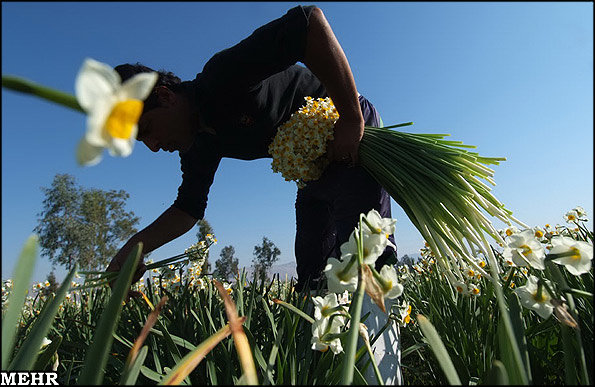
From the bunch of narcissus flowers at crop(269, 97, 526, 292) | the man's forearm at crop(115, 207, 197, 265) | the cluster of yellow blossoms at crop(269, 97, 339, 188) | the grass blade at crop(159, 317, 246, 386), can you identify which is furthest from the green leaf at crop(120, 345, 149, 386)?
the man's forearm at crop(115, 207, 197, 265)

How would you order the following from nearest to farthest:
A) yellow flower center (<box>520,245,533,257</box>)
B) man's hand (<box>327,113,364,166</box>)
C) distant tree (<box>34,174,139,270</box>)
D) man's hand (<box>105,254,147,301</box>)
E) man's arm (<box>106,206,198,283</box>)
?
yellow flower center (<box>520,245,533,257</box>) < man's hand (<box>105,254,147,301</box>) < man's hand (<box>327,113,364,166</box>) < man's arm (<box>106,206,198,283</box>) < distant tree (<box>34,174,139,270</box>)

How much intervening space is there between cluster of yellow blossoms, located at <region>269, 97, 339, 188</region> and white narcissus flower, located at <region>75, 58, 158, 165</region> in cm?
130

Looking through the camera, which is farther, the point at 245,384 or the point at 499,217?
the point at 499,217

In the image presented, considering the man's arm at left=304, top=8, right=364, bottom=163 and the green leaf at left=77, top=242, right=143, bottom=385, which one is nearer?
the green leaf at left=77, top=242, right=143, bottom=385

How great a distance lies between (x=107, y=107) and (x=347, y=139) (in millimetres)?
1316

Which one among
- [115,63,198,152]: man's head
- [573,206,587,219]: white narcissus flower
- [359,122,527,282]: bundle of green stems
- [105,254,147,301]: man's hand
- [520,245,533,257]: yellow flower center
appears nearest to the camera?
[520,245,533,257]: yellow flower center

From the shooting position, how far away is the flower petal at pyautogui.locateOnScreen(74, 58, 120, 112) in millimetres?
302

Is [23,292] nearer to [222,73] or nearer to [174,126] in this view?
[222,73]

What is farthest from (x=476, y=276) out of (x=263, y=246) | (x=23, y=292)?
(x=263, y=246)

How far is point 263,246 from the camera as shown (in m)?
41.7

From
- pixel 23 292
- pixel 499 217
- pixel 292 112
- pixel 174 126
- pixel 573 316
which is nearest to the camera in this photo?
pixel 23 292

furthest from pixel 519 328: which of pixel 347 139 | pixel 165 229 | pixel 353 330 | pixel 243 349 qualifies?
pixel 165 229

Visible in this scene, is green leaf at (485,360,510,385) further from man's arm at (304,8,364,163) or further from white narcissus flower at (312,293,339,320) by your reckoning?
man's arm at (304,8,364,163)

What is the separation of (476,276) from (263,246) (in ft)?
134
